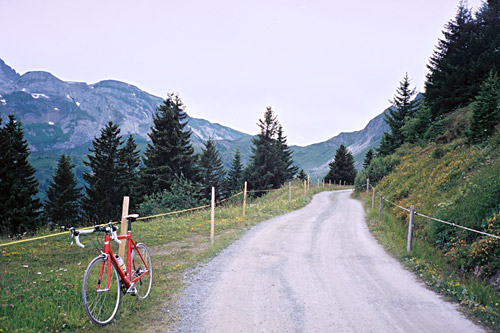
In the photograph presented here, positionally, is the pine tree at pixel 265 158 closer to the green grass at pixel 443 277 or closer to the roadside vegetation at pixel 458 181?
the roadside vegetation at pixel 458 181

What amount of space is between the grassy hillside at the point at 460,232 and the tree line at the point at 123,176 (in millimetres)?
15230

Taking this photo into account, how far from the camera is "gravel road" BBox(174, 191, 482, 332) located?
418 cm

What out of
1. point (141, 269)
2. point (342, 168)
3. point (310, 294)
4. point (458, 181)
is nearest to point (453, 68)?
point (458, 181)

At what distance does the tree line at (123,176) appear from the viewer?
2767 centimetres

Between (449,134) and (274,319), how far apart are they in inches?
770

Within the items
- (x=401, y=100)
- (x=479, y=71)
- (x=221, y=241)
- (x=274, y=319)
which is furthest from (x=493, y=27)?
(x=274, y=319)

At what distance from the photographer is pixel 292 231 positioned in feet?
38.3

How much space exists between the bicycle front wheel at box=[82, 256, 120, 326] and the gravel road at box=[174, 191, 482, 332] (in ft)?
3.47

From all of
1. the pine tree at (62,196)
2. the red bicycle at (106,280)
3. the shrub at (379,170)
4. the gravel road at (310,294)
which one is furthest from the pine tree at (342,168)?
the red bicycle at (106,280)

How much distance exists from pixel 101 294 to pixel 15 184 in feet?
109

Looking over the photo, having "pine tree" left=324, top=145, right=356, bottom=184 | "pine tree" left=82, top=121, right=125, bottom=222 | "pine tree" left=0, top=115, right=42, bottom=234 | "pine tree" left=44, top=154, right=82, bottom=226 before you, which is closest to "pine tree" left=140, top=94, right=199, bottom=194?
"pine tree" left=82, top=121, right=125, bottom=222

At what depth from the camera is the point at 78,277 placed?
5738 mm

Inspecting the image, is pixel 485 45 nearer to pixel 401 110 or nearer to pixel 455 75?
pixel 455 75

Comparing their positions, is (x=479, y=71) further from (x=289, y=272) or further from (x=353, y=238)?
(x=289, y=272)
